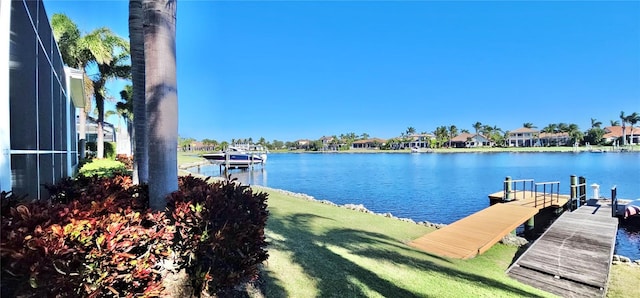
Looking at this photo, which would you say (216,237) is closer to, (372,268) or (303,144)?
(372,268)

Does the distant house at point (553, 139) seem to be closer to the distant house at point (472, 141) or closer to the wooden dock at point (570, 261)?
the distant house at point (472, 141)

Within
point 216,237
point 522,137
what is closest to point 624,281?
point 216,237

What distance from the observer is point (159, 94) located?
3.73m

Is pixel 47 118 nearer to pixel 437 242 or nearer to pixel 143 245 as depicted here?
pixel 143 245

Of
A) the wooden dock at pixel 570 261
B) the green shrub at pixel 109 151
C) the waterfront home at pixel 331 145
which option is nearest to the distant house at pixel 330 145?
the waterfront home at pixel 331 145

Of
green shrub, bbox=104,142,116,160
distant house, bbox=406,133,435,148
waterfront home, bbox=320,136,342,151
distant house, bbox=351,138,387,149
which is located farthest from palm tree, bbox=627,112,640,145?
green shrub, bbox=104,142,116,160

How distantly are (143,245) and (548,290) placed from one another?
7.10m

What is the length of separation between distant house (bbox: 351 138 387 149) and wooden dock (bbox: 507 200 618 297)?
433 ft

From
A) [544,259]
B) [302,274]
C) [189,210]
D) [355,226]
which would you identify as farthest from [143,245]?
[544,259]

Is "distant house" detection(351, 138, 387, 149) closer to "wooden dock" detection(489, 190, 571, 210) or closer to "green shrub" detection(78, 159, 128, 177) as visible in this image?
"wooden dock" detection(489, 190, 571, 210)

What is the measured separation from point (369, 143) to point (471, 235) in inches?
5414

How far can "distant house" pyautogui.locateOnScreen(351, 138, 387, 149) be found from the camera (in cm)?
14312

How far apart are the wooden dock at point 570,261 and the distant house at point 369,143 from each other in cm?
13204

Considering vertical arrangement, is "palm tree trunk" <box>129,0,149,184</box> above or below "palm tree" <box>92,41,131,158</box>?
below
